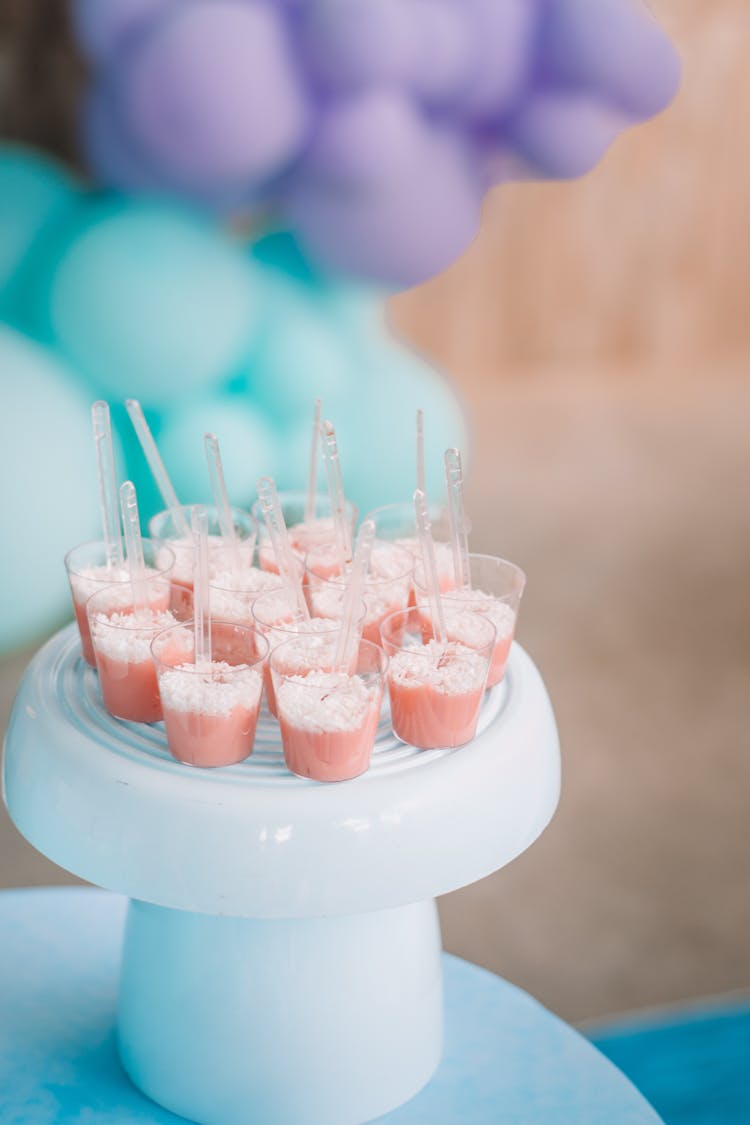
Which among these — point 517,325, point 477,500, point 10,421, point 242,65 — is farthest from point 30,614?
point 517,325

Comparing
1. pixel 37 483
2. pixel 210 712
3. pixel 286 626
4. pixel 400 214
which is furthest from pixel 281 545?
pixel 400 214

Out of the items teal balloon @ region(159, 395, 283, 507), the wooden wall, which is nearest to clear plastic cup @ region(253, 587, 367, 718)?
teal balloon @ region(159, 395, 283, 507)

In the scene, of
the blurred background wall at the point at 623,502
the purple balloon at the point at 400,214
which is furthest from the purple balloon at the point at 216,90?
the blurred background wall at the point at 623,502

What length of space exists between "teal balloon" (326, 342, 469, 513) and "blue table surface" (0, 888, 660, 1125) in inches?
56.8

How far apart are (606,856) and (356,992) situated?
4.29 feet

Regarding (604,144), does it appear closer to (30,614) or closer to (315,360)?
(315,360)

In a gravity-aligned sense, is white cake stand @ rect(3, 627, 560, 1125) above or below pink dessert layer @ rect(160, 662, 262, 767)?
below

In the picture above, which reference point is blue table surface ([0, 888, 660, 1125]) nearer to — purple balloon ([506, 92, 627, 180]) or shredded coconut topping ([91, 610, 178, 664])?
shredded coconut topping ([91, 610, 178, 664])

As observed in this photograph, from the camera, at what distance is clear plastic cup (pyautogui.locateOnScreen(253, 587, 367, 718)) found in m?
1.21

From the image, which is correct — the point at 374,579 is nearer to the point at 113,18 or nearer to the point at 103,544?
the point at 103,544

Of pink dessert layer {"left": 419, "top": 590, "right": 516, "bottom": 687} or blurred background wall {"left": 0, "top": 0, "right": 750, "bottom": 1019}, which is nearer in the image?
pink dessert layer {"left": 419, "top": 590, "right": 516, "bottom": 687}

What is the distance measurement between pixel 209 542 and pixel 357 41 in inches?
55.1

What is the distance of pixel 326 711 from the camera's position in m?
1.13

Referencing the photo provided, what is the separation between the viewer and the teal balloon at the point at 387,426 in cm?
290
